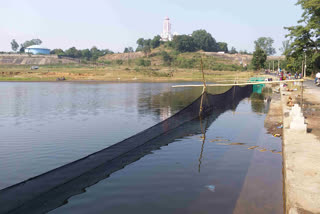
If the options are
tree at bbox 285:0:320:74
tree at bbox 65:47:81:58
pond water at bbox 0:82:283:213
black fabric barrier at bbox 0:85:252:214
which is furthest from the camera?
tree at bbox 65:47:81:58

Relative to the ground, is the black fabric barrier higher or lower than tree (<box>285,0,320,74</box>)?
lower

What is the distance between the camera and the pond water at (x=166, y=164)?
8.80 metres

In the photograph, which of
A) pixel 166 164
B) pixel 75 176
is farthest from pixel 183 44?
pixel 75 176

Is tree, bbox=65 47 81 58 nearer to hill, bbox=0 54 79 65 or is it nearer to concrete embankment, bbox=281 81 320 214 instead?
hill, bbox=0 54 79 65

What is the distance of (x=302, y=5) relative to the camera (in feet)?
151

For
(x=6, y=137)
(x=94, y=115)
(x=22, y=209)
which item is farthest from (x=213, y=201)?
(x=94, y=115)

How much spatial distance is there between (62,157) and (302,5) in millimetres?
44766

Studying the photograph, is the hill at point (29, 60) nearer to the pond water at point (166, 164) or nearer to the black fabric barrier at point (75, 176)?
the pond water at point (166, 164)

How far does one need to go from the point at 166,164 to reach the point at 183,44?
594ft

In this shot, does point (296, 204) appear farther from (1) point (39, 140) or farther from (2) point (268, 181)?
(1) point (39, 140)

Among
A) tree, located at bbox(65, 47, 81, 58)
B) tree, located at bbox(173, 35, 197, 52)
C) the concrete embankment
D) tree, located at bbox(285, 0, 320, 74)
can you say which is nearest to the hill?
tree, located at bbox(65, 47, 81, 58)

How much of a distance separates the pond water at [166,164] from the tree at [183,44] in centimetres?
16889

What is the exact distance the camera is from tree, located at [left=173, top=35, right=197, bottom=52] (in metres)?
188

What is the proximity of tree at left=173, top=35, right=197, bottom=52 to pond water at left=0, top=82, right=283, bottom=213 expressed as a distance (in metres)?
169
